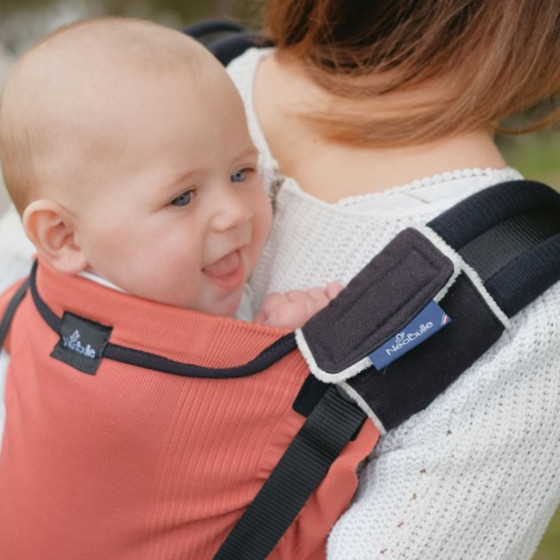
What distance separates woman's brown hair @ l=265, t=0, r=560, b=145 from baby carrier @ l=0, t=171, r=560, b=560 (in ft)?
0.65

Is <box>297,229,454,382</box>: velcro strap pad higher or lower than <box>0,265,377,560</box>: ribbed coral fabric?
higher

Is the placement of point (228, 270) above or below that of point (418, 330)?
below

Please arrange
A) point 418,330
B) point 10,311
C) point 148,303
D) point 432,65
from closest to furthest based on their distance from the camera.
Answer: point 418,330, point 148,303, point 432,65, point 10,311

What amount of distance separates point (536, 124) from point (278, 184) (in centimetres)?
48

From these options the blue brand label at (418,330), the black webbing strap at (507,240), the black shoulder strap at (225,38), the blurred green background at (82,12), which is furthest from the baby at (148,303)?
the blurred green background at (82,12)

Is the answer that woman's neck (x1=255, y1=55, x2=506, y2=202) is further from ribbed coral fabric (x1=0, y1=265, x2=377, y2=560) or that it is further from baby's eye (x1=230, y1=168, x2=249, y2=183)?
ribbed coral fabric (x1=0, y1=265, x2=377, y2=560)

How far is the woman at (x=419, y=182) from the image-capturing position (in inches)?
47.4

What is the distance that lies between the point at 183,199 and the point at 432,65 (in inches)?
18.5

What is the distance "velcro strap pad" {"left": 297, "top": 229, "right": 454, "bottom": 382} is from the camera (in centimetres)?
120

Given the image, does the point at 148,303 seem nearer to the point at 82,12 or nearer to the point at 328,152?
the point at 328,152

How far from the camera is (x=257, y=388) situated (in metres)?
1.26

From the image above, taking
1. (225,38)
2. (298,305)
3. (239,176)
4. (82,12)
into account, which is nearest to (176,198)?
(239,176)

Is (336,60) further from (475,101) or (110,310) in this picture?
(110,310)

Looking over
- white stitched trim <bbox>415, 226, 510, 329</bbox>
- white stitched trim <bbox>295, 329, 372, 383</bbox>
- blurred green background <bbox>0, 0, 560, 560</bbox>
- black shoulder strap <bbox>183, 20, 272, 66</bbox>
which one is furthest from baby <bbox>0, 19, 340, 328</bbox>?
blurred green background <bbox>0, 0, 560, 560</bbox>
